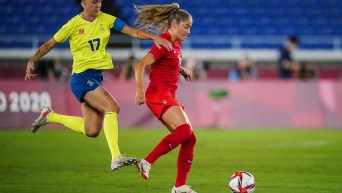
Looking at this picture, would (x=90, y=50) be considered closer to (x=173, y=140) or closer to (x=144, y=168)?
(x=173, y=140)

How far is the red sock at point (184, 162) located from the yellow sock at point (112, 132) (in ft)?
2.65

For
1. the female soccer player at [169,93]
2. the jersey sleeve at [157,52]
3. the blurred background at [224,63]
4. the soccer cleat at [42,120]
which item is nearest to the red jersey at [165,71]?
the female soccer player at [169,93]

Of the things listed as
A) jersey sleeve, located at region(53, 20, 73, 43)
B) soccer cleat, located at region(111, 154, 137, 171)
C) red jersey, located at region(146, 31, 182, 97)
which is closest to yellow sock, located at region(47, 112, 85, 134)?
jersey sleeve, located at region(53, 20, 73, 43)

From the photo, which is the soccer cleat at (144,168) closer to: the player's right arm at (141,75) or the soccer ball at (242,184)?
the player's right arm at (141,75)

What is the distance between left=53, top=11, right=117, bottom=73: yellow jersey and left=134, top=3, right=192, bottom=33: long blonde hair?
59cm

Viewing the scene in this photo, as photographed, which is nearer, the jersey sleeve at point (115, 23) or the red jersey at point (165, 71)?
the red jersey at point (165, 71)

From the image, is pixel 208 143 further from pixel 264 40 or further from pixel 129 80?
pixel 264 40

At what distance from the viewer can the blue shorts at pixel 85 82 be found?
10.2m

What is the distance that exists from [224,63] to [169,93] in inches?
845

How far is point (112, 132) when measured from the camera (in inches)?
376

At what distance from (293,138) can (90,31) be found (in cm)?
957

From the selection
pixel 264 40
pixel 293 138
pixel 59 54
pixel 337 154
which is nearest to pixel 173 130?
pixel 337 154

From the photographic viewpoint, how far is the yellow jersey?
1006cm

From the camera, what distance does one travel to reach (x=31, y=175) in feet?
35.4
